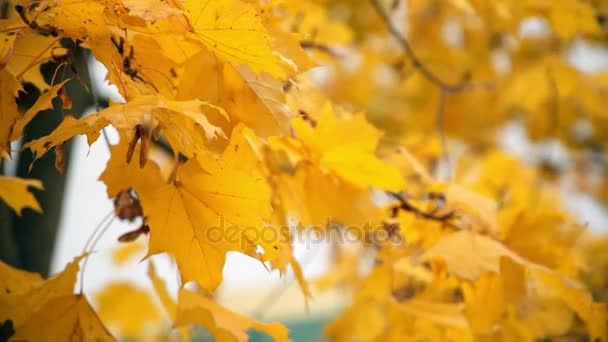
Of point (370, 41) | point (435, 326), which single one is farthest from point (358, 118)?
point (370, 41)

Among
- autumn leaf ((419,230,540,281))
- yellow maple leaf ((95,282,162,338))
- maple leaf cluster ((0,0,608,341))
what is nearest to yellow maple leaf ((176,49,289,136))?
maple leaf cluster ((0,0,608,341))

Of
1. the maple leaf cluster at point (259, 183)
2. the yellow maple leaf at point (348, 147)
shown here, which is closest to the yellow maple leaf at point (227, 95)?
the maple leaf cluster at point (259, 183)

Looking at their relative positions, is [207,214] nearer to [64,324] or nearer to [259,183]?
[259,183]

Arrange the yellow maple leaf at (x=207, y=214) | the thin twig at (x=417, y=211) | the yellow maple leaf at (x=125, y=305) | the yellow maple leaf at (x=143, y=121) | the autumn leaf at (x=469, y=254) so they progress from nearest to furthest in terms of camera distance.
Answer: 1. the yellow maple leaf at (x=143, y=121)
2. the yellow maple leaf at (x=207, y=214)
3. the autumn leaf at (x=469, y=254)
4. the thin twig at (x=417, y=211)
5. the yellow maple leaf at (x=125, y=305)

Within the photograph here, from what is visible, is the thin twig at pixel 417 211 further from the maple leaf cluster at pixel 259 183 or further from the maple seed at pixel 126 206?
the maple seed at pixel 126 206

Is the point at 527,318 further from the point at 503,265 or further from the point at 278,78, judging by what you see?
the point at 278,78

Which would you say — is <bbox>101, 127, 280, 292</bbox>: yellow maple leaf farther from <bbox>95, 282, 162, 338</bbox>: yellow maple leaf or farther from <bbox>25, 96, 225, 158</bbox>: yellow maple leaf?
<bbox>95, 282, 162, 338</bbox>: yellow maple leaf
